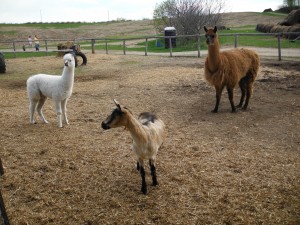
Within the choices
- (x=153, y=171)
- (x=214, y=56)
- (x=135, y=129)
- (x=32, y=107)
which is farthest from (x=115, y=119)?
(x=214, y=56)

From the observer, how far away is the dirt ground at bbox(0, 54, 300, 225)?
142 inches

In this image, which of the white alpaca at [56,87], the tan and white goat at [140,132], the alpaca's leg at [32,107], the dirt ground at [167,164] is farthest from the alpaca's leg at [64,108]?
the tan and white goat at [140,132]

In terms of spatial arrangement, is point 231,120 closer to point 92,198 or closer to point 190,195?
point 190,195

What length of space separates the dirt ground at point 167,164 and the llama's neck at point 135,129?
2.44ft

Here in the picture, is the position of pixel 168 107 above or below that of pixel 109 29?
below

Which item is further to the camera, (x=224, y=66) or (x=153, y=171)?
(x=224, y=66)

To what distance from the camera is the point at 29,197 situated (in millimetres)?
3986

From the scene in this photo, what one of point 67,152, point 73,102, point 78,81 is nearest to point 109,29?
point 78,81

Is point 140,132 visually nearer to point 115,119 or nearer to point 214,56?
point 115,119

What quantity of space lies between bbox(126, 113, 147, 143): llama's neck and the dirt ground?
29.3 inches

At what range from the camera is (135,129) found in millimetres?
3758

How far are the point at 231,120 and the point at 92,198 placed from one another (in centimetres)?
378

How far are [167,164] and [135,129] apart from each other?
1.24 meters

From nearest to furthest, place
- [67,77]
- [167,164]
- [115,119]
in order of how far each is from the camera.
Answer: [115,119], [167,164], [67,77]
